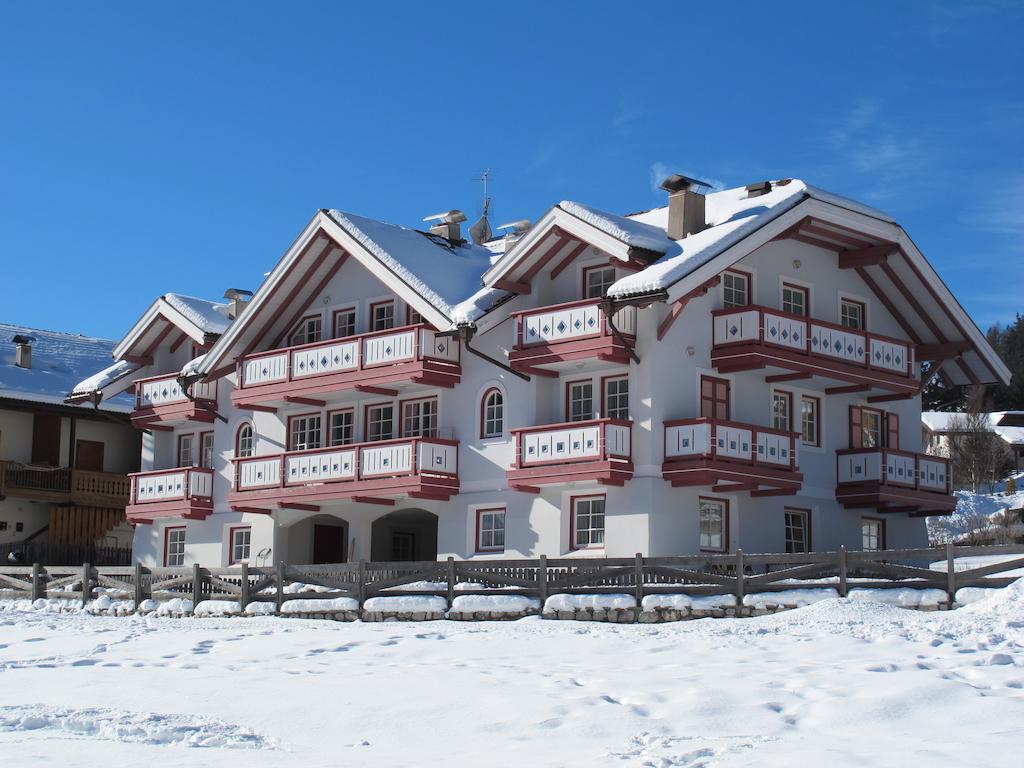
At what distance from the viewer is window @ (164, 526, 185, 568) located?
44281mm

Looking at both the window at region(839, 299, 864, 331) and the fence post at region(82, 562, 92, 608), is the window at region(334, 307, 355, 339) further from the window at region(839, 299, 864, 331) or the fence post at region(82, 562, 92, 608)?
the window at region(839, 299, 864, 331)

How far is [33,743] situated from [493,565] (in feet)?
47.0

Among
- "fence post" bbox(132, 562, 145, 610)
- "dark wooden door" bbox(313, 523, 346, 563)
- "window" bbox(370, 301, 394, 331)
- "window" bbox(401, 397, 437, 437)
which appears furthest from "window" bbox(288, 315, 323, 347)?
"fence post" bbox(132, 562, 145, 610)

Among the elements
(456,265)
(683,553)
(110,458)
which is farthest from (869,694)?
(110,458)

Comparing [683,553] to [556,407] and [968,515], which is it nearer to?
[556,407]

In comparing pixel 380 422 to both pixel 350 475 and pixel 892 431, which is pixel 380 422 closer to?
pixel 350 475

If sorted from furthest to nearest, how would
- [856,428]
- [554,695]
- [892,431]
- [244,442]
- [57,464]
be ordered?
A: [57,464] → [244,442] → [892,431] → [856,428] → [554,695]

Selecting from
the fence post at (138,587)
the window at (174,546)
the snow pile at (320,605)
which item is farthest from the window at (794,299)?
the window at (174,546)

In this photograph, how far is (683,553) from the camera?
33.7 metres

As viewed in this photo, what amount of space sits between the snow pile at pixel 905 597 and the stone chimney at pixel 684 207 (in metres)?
11.3

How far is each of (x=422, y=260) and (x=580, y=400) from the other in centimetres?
600

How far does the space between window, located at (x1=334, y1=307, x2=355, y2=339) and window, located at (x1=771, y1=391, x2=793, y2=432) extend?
11411 mm

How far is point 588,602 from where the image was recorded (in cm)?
2875

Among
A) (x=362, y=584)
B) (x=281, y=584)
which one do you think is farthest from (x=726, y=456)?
(x=281, y=584)
